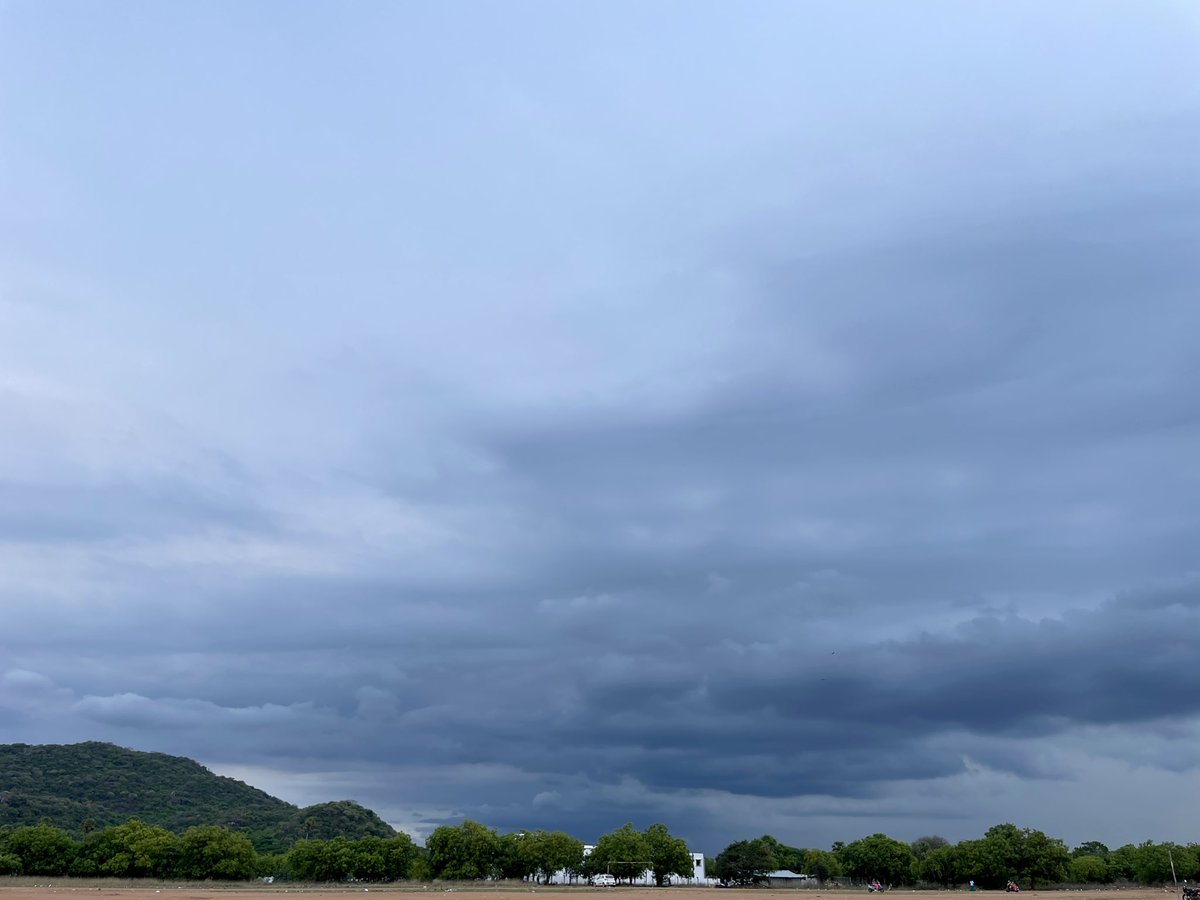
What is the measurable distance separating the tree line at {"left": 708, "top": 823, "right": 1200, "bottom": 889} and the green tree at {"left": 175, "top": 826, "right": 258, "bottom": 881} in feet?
291

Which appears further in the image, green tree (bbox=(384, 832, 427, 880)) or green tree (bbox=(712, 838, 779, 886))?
green tree (bbox=(712, 838, 779, 886))

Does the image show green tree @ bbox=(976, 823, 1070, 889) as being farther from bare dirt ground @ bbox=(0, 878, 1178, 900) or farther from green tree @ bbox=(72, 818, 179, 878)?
green tree @ bbox=(72, 818, 179, 878)

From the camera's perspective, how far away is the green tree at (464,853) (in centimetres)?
15262

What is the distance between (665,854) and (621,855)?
9.01m

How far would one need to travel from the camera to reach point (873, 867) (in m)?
174

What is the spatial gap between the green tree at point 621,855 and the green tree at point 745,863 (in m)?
21.3

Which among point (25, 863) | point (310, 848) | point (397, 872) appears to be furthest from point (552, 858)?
point (25, 863)

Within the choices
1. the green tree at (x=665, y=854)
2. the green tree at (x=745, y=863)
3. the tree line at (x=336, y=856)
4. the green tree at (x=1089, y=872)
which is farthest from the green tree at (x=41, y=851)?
the green tree at (x=1089, y=872)

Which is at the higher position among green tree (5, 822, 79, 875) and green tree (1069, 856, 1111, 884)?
green tree (5, 822, 79, 875)

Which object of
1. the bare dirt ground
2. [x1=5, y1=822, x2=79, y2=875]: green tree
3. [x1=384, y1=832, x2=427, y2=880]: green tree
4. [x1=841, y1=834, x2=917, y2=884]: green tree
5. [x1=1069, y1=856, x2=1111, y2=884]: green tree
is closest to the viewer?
the bare dirt ground

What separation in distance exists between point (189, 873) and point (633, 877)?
246 feet

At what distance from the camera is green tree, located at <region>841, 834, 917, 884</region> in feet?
566

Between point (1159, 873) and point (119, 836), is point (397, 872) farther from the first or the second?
point (1159, 873)

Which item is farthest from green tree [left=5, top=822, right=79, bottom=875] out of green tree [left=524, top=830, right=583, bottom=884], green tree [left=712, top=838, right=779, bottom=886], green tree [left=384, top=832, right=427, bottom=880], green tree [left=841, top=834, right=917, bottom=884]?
green tree [left=841, top=834, right=917, bottom=884]
